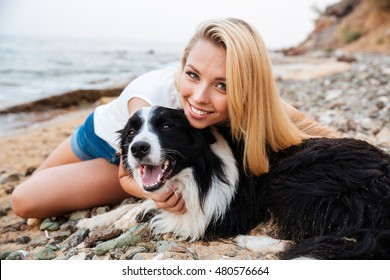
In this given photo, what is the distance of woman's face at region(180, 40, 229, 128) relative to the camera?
254cm

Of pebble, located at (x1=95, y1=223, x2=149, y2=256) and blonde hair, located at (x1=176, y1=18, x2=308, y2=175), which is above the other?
blonde hair, located at (x1=176, y1=18, x2=308, y2=175)

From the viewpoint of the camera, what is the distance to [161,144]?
2447mm

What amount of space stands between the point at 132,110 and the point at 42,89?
865 centimetres

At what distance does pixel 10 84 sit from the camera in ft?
38.1

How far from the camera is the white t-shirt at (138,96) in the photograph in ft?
9.86

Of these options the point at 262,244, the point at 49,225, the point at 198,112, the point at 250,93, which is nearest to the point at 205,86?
the point at 198,112

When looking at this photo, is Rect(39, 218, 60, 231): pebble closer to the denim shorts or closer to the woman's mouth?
the denim shorts

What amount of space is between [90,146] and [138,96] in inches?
39.8

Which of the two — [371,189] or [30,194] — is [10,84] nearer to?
[30,194]

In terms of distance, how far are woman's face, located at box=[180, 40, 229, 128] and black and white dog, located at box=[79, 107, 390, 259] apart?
0.35ft

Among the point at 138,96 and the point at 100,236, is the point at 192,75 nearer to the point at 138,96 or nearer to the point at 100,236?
the point at 138,96

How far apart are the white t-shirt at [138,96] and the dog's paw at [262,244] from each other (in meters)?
1.05

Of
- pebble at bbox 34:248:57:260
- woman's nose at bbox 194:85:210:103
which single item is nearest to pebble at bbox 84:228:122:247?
pebble at bbox 34:248:57:260

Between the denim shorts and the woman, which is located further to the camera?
the denim shorts
